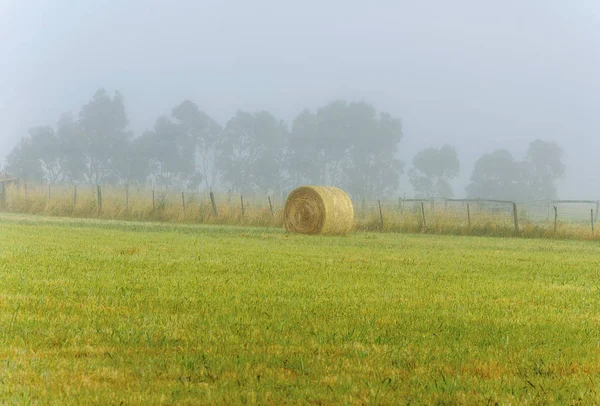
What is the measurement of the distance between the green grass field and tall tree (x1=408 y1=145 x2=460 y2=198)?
10984 cm

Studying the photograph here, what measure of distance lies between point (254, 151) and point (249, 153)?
790 millimetres

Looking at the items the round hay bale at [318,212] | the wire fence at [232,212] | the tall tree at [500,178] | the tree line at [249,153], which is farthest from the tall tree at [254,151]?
the round hay bale at [318,212]

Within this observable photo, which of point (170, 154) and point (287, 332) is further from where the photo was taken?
point (170, 154)

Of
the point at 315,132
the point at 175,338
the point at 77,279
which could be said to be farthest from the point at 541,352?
the point at 315,132

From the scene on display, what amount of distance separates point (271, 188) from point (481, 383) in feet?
334

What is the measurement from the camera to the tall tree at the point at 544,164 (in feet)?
392

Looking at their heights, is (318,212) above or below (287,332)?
above

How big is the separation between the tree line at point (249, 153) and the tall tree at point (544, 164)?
15 cm

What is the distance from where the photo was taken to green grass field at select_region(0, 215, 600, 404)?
221 inches

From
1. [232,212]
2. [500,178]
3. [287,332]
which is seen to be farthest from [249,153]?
Result: [287,332]

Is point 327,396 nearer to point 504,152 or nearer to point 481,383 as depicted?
point 481,383

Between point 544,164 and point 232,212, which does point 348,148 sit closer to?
point 544,164

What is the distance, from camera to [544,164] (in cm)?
12306

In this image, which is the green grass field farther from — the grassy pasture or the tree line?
the tree line
